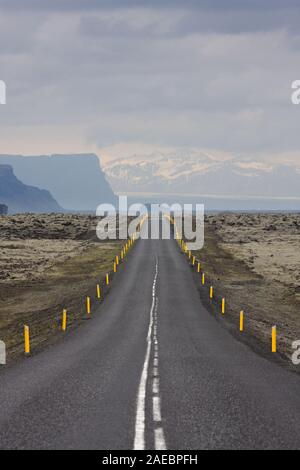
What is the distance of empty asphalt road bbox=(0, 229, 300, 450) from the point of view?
1152cm

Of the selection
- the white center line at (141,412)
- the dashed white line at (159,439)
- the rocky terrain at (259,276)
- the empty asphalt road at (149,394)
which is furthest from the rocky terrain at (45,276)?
the dashed white line at (159,439)

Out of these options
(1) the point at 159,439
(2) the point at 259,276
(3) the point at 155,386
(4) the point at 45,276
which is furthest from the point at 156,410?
(2) the point at 259,276

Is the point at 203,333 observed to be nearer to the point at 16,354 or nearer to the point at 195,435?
the point at 16,354

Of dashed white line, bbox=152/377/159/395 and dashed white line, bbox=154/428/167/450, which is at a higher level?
dashed white line, bbox=154/428/167/450

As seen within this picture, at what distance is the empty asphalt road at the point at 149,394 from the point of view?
11523 millimetres

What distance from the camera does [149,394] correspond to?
14773 mm

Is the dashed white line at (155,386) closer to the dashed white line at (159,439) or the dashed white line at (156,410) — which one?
the dashed white line at (156,410)

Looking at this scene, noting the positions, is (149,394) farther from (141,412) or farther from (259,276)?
(259,276)

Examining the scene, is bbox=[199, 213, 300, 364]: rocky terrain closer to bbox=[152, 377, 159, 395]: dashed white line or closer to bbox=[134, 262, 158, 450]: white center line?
bbox=[134, 262, 158, 450]: white center line

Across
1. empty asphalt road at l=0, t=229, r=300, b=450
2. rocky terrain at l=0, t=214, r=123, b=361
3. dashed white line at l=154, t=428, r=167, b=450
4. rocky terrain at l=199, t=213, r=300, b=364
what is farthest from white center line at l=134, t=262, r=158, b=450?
rocky terrain at l=199, t=213, r=300, b=364

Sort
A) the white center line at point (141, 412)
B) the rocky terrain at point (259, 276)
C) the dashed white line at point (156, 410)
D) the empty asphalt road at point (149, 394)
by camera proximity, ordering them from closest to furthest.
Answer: the white center line at point (141, 412) → the empty asphalt road at point (149, 394) → the dashed white line at point (156, 410) → the rocky terrain at point (259, 276)
